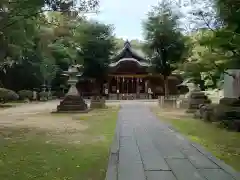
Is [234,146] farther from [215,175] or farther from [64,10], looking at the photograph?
[64,10]

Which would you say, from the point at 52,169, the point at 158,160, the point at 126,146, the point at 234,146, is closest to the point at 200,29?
the point at 234,146

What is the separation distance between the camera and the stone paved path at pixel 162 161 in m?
4.77

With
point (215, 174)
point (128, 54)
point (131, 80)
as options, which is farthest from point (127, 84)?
point (215, 174)

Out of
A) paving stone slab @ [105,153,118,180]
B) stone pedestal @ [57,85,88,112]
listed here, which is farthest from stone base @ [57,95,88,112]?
paving stone slab @ [105,153,118,180]

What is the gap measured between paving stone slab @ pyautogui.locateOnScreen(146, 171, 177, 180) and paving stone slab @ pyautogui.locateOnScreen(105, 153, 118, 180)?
1.78 feet

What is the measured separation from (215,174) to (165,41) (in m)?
21.7

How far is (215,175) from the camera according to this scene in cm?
479

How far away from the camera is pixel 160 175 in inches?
189

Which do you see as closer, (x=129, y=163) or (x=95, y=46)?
(x=129, y=163)

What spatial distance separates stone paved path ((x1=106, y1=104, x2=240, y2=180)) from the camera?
4773 millimetres

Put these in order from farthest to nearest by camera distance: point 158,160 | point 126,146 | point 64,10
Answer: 1. point 64,10
2. point 126,146
3. point 158,160

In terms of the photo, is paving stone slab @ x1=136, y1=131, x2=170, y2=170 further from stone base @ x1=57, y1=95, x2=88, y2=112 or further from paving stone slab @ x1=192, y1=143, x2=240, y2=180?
stone base @ x1=57, y1=95, x2=88, y2=112

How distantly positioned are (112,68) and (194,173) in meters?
32.0

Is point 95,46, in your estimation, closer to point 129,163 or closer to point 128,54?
point 128,54
